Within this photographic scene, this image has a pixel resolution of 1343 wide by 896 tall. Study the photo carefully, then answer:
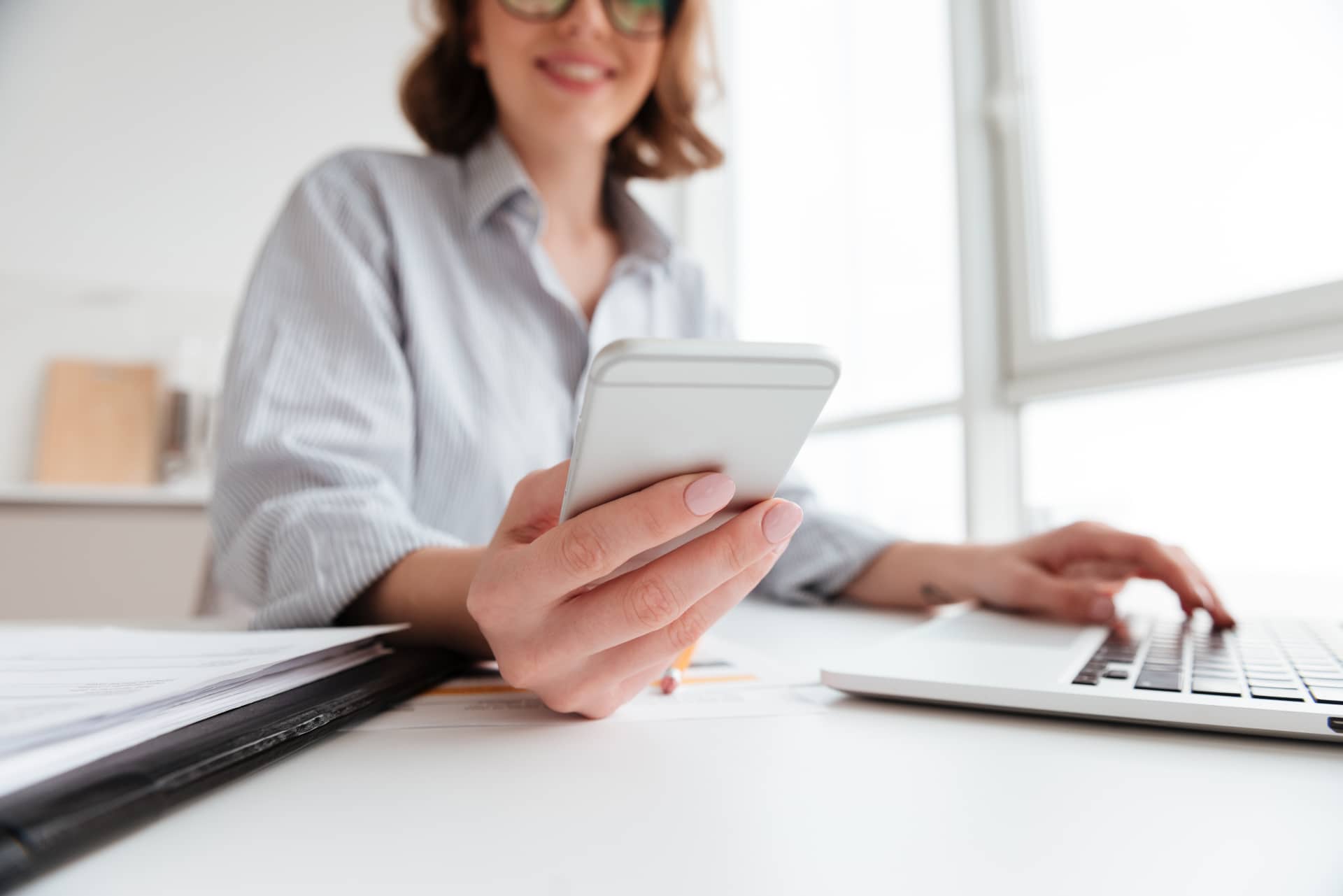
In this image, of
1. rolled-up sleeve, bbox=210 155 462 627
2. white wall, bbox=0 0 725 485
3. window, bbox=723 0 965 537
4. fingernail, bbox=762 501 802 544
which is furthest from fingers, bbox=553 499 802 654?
white wall, bbox=0 0 725 485

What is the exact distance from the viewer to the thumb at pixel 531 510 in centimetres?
36

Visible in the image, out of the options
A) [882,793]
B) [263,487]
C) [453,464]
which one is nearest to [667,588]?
[882,793]

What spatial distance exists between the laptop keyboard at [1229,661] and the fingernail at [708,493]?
23cm

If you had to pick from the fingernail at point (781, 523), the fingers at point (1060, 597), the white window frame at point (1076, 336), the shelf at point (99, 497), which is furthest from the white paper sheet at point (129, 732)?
the shelf at point (99, 497)

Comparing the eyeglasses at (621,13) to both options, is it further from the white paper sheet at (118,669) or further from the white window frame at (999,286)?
the white paper sheet at (118,669)

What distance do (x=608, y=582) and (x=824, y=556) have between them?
521 mm

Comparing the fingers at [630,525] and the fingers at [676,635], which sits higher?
the fingers at [630,525]

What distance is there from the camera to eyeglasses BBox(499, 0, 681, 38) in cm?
93

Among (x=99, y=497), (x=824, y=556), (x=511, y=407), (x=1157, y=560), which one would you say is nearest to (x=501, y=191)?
(x=511, y=407)

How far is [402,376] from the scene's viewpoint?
719mm

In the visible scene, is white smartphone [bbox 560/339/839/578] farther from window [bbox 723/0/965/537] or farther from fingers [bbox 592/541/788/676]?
window [bbox 723/0/965/537]

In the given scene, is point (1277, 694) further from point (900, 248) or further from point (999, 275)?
point (900, 248)

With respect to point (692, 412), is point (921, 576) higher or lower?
lower

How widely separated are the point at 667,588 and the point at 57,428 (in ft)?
7.96
